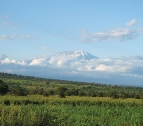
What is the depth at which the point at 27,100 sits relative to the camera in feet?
145

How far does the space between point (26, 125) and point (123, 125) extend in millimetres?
9916

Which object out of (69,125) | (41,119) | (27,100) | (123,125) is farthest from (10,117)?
(27,100)

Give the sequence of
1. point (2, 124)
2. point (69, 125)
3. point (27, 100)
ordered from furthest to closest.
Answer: point (27, 100) → point (69, 125) → point (2, 124)

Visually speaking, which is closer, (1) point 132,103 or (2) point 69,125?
(2) point 69,125

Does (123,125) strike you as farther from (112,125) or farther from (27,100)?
(27,100)

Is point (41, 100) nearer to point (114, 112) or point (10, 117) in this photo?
point (114, 112)

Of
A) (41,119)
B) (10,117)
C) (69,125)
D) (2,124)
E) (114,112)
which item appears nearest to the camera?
(2,124)

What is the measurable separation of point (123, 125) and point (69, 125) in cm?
436

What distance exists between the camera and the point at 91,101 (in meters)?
46.5

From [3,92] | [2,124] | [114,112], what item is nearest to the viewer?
[2,124]

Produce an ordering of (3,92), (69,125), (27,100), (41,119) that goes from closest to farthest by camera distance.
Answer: (41,119)
(69,125)
(27,100)
(3,92)

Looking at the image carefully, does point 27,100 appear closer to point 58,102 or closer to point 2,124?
point 58,102

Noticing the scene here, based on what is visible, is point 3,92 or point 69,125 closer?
point 69,125

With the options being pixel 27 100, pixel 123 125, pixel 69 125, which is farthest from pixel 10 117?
pixel 27 100
